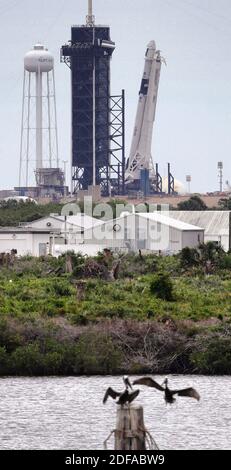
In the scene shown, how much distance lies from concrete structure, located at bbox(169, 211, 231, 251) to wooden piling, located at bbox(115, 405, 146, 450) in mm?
77071

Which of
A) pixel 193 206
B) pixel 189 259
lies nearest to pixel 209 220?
pixel 189 259

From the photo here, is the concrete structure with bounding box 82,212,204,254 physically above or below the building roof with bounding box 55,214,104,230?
below

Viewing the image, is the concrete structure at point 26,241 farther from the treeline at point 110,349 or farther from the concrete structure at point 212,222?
the treeline at point 110,349

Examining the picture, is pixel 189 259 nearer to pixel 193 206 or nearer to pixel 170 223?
pixel 170 223

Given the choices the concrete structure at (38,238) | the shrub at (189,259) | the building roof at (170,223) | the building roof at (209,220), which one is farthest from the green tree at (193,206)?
the shrub at (189,259)

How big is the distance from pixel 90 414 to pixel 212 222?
6852 centimetres

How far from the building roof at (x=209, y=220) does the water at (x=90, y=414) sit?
5810 cm

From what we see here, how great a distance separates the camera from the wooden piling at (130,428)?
28281mm

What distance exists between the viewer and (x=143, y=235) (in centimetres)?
10338

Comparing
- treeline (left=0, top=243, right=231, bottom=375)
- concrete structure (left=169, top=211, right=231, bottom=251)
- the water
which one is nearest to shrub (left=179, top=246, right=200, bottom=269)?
treeline (left=0, top=243, right=231, bottom=375)

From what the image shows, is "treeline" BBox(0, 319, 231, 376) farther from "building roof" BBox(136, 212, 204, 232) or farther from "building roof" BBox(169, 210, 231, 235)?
"building roof" BBox(169, 210, 231, 235)

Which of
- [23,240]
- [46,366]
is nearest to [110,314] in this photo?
[46,366]

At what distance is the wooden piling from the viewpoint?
28281mm

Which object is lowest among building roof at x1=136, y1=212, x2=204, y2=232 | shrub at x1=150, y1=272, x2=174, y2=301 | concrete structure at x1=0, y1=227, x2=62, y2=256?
shrub at x1=150, y1=272, x2=174, y2=301
